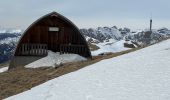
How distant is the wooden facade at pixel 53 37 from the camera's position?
39.7 m

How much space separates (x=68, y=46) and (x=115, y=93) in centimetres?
2753

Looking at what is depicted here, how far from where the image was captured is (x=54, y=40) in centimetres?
4056

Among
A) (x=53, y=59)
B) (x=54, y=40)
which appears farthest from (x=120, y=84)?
(x=54, y=40)

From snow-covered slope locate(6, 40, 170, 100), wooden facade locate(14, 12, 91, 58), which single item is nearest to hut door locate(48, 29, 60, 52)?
wooden facade locate(14, 12, 91, 58)

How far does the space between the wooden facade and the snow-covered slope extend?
2206 cm

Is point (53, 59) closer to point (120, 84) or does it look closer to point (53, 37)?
point (53, 37)

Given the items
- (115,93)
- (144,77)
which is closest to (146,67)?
(144,77)

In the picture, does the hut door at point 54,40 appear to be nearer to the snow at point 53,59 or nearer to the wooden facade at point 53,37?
the wooden facade at point 53,37

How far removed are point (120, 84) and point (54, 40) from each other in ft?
89.5

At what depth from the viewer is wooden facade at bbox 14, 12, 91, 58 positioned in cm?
3969

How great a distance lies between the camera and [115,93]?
12617 millimetres

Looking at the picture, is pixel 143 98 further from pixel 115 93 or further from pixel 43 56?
pixel 43 56

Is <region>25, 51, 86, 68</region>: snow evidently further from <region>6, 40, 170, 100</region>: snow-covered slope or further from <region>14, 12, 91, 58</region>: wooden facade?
<region>6, 40, 170, 100</region>: snow-covered slope

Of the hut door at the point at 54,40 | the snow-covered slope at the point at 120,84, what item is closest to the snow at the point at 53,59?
the hut door at the point at 54,40
